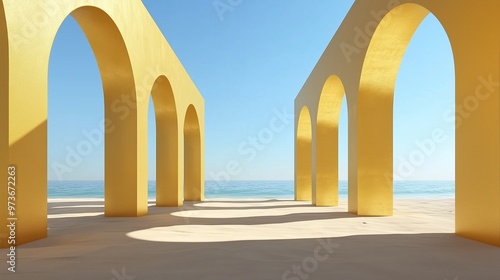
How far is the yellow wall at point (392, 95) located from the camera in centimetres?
392

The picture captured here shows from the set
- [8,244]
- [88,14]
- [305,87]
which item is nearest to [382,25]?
[88,14]

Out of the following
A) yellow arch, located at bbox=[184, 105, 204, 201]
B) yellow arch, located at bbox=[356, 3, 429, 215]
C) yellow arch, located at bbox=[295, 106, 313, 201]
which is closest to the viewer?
yellow arch, located at bbox=[356, 3, 429, 215]

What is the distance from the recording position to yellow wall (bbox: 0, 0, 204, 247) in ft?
12.2

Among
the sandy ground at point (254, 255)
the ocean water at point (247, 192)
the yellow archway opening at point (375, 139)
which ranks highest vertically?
the yellow archway opening at point (375, 139)

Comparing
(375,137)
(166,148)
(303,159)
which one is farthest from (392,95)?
(303,159)

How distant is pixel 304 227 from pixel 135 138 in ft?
11.7

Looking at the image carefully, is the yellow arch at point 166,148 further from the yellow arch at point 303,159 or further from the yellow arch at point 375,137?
the yellow arch at point 303,159

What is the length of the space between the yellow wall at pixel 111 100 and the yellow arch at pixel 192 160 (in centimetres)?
4

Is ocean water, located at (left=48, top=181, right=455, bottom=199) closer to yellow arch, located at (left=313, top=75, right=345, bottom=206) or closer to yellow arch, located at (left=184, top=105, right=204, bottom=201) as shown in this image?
yellow arch, located at (left=184, top=105, right=204, bottom=201)

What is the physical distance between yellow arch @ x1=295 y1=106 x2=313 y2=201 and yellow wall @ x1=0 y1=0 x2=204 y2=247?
392cm

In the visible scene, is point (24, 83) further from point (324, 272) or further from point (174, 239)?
point (324, 272)

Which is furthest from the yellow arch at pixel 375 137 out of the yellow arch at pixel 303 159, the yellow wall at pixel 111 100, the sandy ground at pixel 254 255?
the yellow arch at pixel 303 159

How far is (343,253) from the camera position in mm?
3441

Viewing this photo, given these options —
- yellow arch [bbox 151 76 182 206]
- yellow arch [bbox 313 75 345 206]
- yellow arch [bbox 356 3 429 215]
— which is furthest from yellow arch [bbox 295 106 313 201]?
yellow arch [bbox 356 3 429 215]
